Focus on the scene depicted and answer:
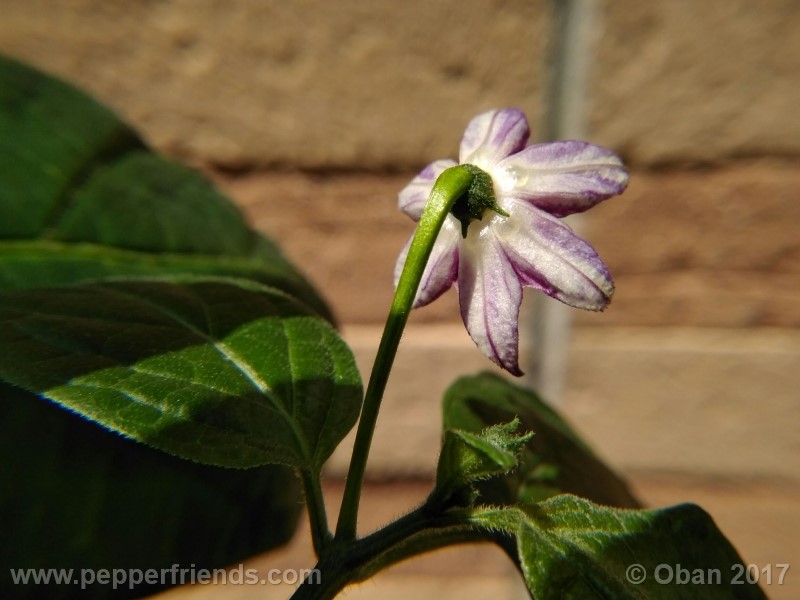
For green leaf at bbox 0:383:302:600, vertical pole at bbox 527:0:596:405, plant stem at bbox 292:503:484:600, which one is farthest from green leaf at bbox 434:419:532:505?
vertical pole at bbox 527:0:596:405

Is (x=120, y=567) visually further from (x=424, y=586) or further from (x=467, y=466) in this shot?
(x=424, y=586)

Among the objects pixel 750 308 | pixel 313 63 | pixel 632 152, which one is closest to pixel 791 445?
pixel 750 308

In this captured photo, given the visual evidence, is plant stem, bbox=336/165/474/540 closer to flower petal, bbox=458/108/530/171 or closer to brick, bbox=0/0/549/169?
flower petal, bbox=458/108/530/171

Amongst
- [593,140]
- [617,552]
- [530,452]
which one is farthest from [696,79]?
[617,552]

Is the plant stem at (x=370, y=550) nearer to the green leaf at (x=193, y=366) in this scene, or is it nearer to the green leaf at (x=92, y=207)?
the green leaf at (x=193, y=366)

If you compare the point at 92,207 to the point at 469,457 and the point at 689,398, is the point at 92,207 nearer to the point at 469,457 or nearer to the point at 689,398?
the point at 469,457

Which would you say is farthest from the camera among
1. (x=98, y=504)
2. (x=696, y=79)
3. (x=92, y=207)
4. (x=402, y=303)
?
(x=696, y=79)

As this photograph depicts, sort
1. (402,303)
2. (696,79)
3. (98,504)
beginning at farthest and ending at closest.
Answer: (696,79), (98,504), (402,303)
